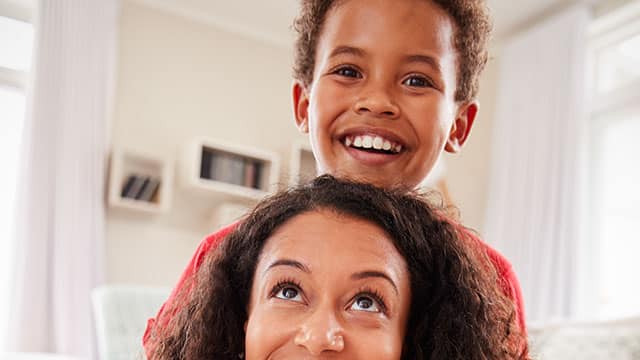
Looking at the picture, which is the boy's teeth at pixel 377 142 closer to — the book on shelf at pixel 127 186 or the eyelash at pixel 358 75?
Result: the eyelash at pixel 358 75

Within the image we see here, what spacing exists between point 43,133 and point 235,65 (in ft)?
4.01

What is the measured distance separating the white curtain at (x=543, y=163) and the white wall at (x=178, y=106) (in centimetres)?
122

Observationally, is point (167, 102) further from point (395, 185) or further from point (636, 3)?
point (395, 185)

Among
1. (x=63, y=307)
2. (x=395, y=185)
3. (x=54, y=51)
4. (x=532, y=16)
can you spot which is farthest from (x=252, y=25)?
(x=395, y=185)

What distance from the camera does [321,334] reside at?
2.77 ft

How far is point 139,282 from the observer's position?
183 inches

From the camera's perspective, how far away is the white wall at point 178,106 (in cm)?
467

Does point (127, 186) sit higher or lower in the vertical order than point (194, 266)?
higher

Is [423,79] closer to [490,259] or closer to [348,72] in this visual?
[348,72]

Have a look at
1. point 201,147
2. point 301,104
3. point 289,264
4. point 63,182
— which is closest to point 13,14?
point 63,182

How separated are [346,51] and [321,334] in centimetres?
51

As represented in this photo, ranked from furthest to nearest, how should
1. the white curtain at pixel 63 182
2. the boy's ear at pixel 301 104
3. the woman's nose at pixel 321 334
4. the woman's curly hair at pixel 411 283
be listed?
the white curtain at pixel 63 182 < the boy's ear at pixel 301 104 < the woman's curly hair at pixel 411 283 < the woman's nose at pixel 321 334

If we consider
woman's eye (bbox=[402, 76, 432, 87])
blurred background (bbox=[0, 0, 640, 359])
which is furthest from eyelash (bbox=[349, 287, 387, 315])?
blurred background (bbox=[0, 0, 640, 359])

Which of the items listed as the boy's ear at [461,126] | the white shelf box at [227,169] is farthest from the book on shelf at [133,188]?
the boy's ear at [461,126]
